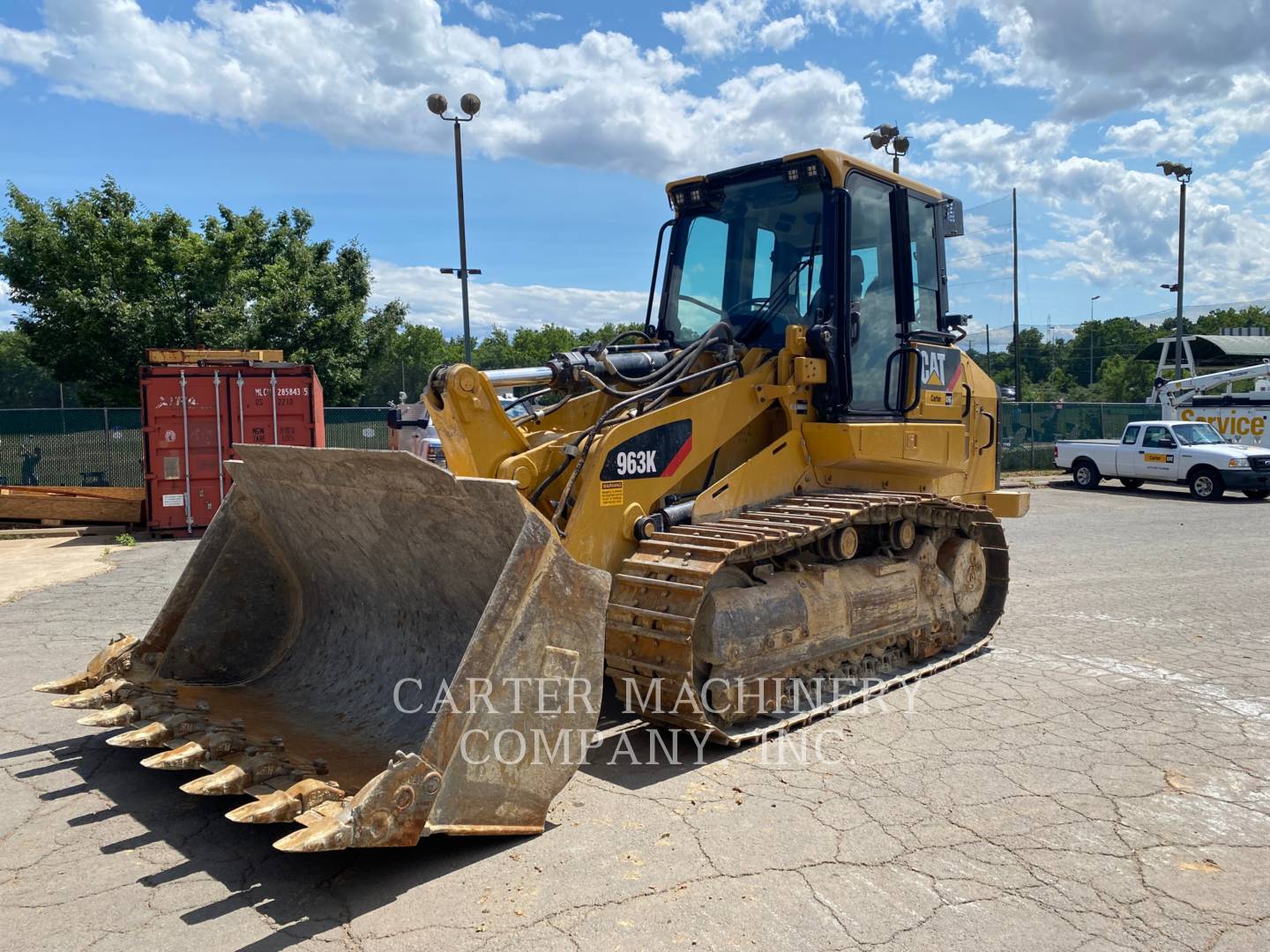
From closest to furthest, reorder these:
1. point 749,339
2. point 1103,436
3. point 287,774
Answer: point 287,774, point 749,339, point 1103,436

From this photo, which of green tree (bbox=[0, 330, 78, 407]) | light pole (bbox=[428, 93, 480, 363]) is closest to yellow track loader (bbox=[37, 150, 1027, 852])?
light pole (bbox=[428, 93, 480, 363])

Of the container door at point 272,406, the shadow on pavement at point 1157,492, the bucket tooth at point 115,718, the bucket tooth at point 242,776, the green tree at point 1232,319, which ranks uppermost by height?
the green tree at point 1232,319

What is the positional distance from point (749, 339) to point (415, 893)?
13.4 feet

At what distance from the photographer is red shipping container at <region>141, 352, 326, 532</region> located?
13070mm

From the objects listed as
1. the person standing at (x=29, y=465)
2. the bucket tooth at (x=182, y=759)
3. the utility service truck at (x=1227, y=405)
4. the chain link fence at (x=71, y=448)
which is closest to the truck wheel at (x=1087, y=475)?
the utility service truck at (x=1227, y=405)

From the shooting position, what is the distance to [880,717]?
5211 mm

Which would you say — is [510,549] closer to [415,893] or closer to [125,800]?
[415,893]

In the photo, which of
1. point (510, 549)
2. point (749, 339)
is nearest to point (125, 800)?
point (510, 549)

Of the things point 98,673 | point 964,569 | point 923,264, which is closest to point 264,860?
point 98,673

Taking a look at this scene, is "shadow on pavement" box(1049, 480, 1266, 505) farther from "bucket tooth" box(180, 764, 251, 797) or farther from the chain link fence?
"bucket tooth" box(180, 764, 251, 797)

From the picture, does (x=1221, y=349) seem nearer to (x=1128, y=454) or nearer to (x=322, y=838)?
(x=1128, y=454)

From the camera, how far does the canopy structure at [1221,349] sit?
2927cm

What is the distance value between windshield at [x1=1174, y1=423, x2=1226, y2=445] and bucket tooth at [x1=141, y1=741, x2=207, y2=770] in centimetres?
2090

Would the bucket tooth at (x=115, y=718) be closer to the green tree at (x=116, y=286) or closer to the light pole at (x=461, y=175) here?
the light pole at (x=461, y=175)
